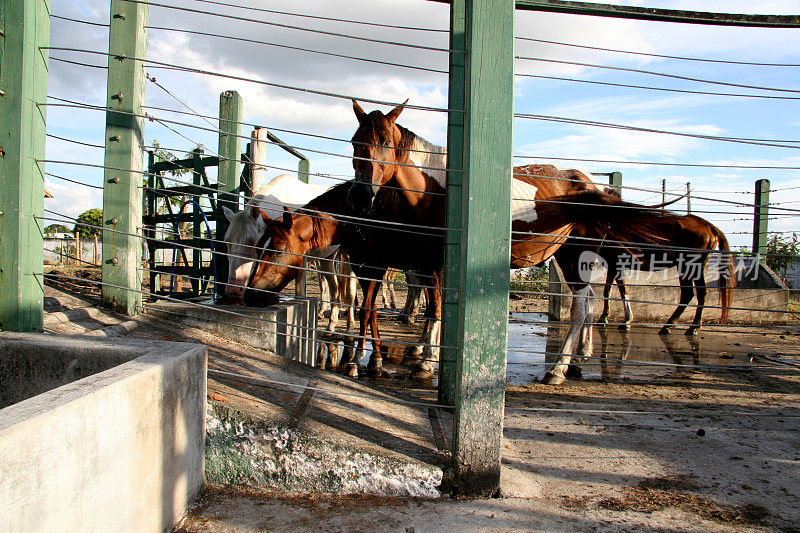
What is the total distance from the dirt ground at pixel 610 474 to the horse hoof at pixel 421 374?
0.28 meters

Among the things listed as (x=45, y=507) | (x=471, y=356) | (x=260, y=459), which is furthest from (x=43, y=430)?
(x=471, y=356)

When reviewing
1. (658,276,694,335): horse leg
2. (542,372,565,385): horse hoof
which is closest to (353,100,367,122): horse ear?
(542,372,565,385): horse hoof

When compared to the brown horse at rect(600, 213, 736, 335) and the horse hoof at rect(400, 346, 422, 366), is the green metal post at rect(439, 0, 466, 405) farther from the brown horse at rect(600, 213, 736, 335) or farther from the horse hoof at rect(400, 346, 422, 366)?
the brown horse at rect(600, 213, 736, 335)

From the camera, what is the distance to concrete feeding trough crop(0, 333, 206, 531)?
1078 mm

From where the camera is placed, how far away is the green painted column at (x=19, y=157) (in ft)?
7.44

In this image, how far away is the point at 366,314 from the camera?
4.70 metres

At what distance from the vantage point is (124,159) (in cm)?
323

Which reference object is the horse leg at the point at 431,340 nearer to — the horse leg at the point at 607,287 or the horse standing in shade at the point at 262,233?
A: the horse standing in shade at the point at 262,233

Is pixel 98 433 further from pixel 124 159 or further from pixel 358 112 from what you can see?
pixel 358 112

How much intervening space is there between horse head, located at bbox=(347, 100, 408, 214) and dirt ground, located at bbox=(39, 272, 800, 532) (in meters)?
1.59

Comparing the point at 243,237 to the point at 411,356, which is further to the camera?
the point at 243,237

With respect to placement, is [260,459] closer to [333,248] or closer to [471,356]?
[471,356]

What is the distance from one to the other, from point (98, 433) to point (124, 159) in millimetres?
2436

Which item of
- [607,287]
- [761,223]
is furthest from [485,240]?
[761,223]
